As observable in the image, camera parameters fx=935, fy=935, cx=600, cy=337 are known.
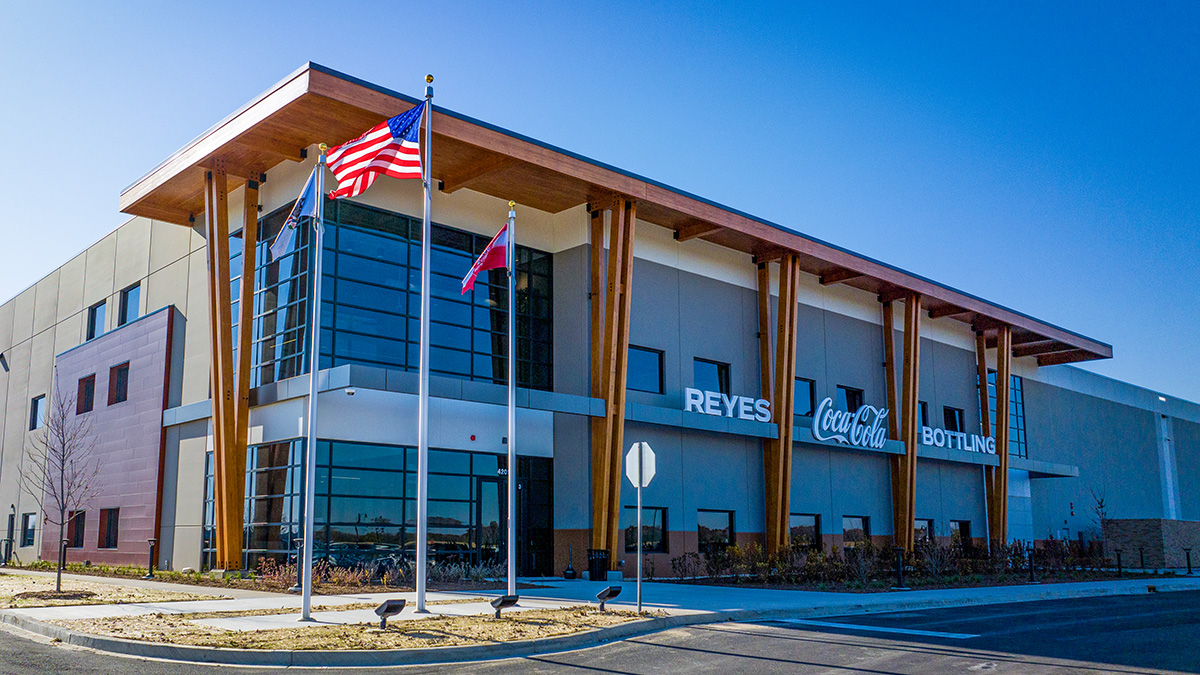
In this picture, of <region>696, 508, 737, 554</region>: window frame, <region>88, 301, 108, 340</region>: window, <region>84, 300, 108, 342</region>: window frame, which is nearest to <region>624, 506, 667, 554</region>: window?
<region>696, 508, 737, 554</region>: window frame

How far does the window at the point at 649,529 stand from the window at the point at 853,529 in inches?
386

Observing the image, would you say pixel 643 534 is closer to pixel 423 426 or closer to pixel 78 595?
pixel 423 426

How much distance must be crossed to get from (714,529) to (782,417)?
4.77 metres

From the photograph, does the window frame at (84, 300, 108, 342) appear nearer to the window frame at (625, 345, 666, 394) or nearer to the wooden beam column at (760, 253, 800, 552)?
the window frame at (625, 345, 666, 394)

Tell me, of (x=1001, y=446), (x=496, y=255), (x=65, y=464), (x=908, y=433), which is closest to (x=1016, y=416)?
Answer: (x=1001, y=446)

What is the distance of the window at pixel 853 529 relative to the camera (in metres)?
37.5

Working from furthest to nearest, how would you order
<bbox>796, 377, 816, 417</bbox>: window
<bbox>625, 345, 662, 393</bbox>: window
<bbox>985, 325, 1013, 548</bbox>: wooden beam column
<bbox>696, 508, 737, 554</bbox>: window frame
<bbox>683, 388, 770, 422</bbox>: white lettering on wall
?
<bbox>985, 325, 1013, 548</bbox>: wooden beam column, <bbox>796, 377, 816, 417</bbox>: window, <bbox>696, 508, 737, 554</bbox>: window frame, <bbox>683, 388, 770, 422</bbox>: white lettering on wall, <bbox>625, 345, 662, 393</bbox>: window

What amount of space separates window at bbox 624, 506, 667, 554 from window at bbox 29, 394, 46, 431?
27358 mm

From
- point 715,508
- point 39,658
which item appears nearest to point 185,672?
point 39,658

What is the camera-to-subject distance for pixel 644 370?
32094 mm

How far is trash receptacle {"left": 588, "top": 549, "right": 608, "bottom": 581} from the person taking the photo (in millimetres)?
27603

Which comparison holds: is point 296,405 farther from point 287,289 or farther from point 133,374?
point 133,374

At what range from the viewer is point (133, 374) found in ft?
109

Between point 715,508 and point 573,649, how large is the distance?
65.1 ft
